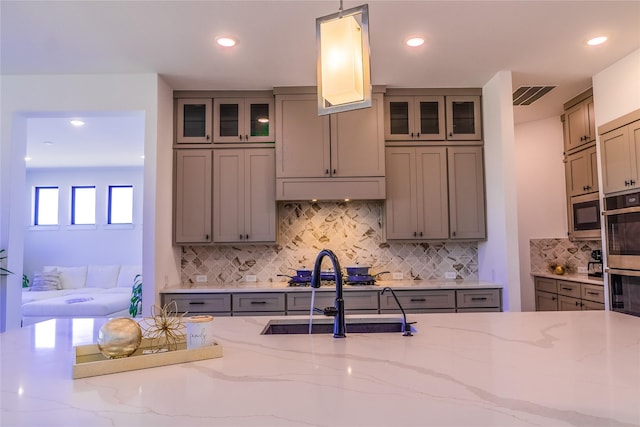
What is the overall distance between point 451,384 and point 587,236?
3.96 meters

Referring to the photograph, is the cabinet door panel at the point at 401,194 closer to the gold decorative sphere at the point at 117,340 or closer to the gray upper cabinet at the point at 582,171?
the gray upper cabinet at the point at 582,171

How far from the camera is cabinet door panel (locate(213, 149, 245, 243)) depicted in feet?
13.0

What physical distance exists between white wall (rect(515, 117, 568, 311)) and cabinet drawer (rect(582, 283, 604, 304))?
3.41 feet

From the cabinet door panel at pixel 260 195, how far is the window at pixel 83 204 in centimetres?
550

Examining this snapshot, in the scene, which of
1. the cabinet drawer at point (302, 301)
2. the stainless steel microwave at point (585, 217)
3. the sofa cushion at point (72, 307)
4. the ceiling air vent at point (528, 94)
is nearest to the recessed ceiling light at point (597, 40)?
the ceiling air vent at point (528, 94)

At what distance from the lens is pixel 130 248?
799 cm

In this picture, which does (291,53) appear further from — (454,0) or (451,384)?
(451,384)

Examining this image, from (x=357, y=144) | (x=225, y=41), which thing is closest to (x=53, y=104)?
(x=225, y=41)

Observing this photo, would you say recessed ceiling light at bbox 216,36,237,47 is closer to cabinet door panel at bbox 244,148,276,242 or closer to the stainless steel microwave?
cabinet door panel at bbox 244,148,276,242

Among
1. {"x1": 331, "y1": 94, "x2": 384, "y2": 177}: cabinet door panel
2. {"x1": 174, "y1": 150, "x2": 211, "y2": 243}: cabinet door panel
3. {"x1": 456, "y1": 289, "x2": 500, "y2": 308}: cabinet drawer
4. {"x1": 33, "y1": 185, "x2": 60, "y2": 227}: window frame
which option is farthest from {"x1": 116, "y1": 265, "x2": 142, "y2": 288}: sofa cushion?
{"x1": 456, "y1": 289, "x2": 500, "y2": 308}: cabinet drawer

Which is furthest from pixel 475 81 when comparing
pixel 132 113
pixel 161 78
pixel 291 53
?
pixel 132 113

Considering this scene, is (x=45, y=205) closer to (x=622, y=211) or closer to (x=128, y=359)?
(x=128, y=359)

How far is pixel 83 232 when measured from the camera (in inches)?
317

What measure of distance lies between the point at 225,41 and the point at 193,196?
1.49 metres
